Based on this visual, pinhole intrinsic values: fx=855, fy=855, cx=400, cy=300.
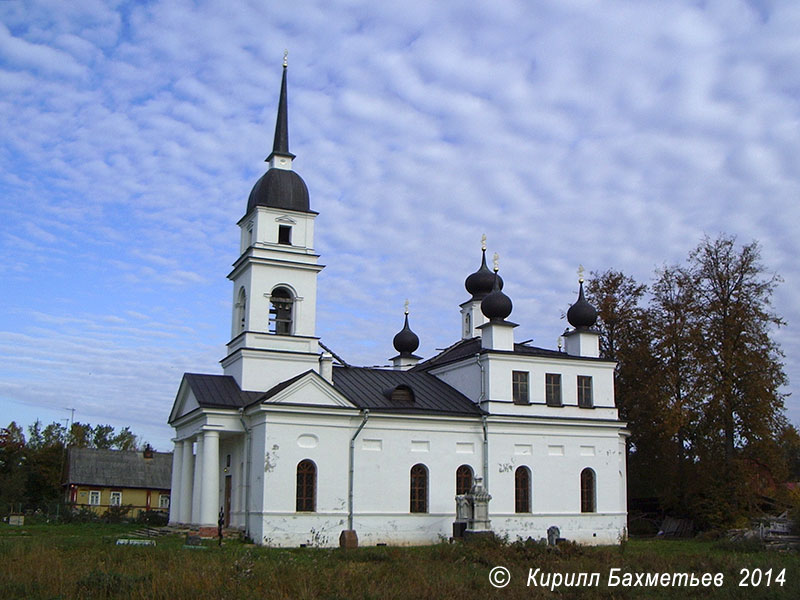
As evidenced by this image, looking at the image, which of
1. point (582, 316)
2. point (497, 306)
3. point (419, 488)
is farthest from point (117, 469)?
point (582, 316)

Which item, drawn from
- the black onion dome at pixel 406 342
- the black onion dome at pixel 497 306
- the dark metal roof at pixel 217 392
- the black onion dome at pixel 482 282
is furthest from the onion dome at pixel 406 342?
the dark metal roof at pixel 217 392

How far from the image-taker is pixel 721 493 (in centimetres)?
3569

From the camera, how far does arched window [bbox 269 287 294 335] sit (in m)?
30.9

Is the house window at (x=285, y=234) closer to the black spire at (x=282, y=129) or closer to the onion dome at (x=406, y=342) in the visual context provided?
the black spire at (x=282, y=129)

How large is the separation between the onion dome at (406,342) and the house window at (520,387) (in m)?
9.74

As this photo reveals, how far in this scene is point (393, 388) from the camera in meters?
31.2

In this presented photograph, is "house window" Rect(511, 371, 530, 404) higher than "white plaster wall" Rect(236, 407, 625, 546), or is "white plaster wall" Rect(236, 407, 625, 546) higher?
"house window" Rect(511, 371, 530, 404)

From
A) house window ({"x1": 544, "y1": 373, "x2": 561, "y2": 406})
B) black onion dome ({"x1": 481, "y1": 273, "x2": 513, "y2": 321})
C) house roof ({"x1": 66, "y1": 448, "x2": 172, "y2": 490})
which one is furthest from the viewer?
house roof ({"x1": 66, "y1": 448, "x2": 172, "y2": 490})

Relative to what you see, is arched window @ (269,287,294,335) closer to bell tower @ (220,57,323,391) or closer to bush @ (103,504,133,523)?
bell tower @ (220,57,323,391)

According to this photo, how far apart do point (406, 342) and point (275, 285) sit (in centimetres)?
1178

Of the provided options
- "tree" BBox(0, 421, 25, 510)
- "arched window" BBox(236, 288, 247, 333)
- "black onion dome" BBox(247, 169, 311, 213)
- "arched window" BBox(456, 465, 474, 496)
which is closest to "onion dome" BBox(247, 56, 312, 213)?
"black onion dome" BBox(247, 169, 311, 213)

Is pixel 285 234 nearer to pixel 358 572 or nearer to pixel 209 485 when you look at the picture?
pixel 209 485

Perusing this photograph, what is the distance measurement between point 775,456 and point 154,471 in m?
35.4

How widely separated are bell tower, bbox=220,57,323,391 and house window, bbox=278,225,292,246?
1.4 inches
